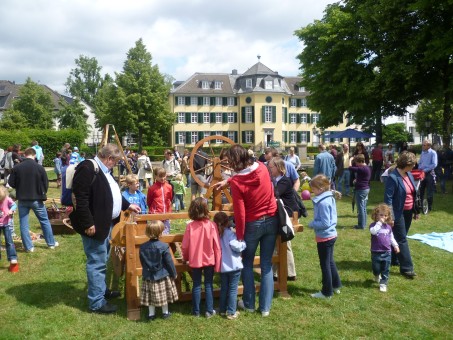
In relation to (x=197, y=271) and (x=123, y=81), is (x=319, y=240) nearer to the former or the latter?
(x=197, y=271)

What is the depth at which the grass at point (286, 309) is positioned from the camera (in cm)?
430

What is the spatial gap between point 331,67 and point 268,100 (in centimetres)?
3108

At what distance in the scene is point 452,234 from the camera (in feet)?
27.5

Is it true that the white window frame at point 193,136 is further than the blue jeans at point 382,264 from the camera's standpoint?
Yes

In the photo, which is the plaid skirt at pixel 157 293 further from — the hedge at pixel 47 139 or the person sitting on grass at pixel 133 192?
the hedge at pixel 47 139

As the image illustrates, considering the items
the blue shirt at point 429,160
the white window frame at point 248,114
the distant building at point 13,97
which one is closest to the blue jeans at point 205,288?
the blue shirt at point 429,160

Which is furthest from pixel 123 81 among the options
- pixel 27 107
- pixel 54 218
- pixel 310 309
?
pixel 310 309

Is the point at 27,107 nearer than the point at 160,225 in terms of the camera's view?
No

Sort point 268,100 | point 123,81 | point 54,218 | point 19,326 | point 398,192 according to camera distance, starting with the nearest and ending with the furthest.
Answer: point 19,326 → point 398,192 → point 54,218 → point 123,81 → point 268,100

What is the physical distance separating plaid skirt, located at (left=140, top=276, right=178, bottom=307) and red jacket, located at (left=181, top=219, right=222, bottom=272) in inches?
13.4

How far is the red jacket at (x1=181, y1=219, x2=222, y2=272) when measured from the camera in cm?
453

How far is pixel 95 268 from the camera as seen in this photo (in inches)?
186

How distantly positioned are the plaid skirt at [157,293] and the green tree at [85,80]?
2413 inches

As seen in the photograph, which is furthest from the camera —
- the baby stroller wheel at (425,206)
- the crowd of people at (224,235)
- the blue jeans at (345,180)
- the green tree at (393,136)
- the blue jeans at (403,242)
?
the green tree at (393,136)
